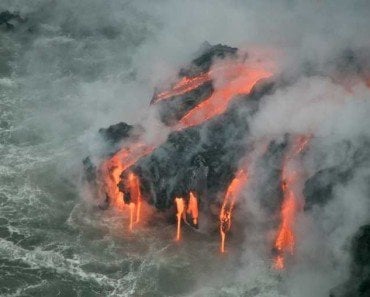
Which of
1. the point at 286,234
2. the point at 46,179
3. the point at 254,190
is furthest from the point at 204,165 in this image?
the point at 46,179

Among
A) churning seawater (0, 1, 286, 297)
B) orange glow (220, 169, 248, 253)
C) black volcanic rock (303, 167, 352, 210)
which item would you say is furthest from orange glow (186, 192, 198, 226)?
black volcanic rock (303, 167, 352, 210)

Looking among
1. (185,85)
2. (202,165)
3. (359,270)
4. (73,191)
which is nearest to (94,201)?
(73,191)

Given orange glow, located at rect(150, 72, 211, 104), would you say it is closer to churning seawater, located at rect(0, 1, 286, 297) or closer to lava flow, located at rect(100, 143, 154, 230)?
lava flow, located at rect(100, 143, 154, 230)

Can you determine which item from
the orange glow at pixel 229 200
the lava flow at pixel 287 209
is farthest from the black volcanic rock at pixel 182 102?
the lava flow at pixel 287 209

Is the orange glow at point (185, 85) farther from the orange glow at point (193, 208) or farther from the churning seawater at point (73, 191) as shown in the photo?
the orange glow at point (193, 208)

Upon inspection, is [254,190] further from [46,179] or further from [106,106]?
[106,106]

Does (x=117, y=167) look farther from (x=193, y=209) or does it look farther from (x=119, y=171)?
(x=193, y=209)
